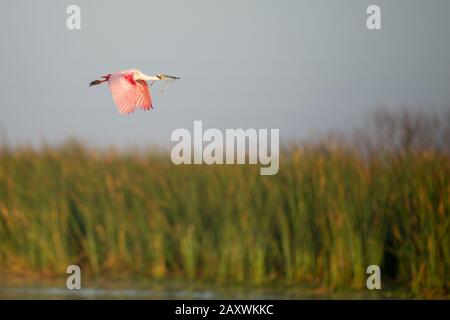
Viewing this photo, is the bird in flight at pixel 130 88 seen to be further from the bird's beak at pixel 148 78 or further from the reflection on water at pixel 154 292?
the reflection on water at pixel 154 292

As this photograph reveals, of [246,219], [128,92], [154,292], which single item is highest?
[128,92]

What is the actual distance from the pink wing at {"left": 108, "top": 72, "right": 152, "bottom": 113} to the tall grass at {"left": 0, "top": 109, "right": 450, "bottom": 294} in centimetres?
423

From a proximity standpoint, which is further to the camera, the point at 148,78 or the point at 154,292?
the point at 154,292

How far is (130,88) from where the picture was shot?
6352 millimetres

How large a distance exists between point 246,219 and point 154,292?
4.08ft

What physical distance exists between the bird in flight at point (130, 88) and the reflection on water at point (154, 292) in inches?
157

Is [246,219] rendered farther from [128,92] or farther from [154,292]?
[128,92]

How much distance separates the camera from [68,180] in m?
11.9

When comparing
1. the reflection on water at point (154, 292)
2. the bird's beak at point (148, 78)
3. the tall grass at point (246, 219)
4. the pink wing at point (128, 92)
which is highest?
the bird's beak at point (148, 78)

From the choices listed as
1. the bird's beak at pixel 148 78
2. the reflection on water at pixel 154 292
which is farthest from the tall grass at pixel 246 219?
the bird's beak at pixel 148 78

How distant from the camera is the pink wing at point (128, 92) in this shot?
6199 mm

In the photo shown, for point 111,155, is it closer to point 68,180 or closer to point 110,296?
point 68,180

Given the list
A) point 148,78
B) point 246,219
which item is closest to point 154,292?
point 246,219

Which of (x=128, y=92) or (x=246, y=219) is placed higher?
(x=128, y=92)
